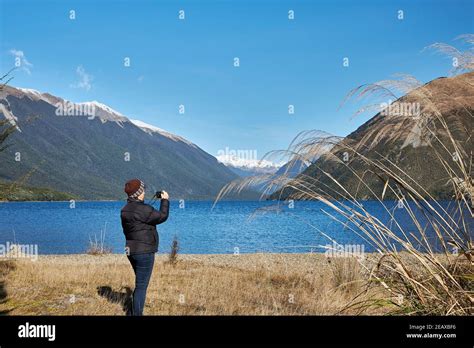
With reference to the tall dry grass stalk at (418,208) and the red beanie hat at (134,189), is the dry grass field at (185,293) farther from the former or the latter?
the red beanie hat at (134,189)

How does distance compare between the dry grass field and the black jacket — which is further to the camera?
the dry grass field

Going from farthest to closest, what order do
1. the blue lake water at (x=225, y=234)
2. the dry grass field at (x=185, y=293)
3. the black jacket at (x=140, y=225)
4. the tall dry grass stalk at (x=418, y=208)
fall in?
1. the blue lake water at (x=225, y=234)
2. the dry grass field at (x=185, y=293)
3. the black jacket at (x=140, y=225)
4. the tall dry grass stalk at (x=418, y=208)

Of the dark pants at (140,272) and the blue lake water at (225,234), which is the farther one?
the blue lake water at (225,234)

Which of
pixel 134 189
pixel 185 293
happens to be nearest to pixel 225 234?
pixel 185 293

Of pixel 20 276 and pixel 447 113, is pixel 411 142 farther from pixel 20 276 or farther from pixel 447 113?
pixel 20 276

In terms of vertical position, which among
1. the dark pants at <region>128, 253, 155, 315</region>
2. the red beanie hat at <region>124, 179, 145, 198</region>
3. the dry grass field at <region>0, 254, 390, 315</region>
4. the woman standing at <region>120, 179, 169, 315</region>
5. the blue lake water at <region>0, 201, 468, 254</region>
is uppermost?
the red beanie hat at <region>124, 179, 145, 198</region>

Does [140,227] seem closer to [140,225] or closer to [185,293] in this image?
[140,225]

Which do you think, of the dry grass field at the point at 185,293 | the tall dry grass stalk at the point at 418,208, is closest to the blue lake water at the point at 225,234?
the tall dry grass stalk at the point at 418,208

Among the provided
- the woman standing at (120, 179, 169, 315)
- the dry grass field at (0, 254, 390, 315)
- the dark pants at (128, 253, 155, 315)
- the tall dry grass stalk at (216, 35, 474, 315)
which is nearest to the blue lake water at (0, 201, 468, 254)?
the tall dry grass stalk at (216, 35, 474, 315)

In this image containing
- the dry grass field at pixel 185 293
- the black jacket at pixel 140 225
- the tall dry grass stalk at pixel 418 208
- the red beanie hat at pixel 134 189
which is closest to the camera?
the tall dry grass stalk at pixel 418 208

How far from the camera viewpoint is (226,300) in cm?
757

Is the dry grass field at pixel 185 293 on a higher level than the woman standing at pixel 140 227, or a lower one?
lower

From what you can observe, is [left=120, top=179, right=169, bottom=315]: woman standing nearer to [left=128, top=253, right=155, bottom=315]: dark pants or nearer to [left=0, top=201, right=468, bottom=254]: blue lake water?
[left=128, top=253, right=155, bottom=315]: dark pants
